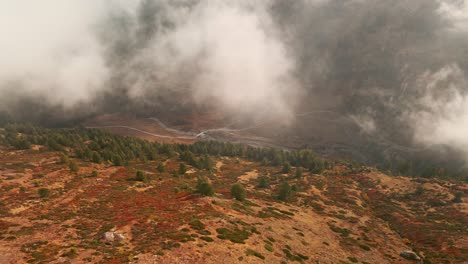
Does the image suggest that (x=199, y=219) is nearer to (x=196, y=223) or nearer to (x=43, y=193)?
(x=196, y=223)

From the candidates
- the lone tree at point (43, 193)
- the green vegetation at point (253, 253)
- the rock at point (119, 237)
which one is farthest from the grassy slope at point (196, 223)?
the rock at point (119, 237)

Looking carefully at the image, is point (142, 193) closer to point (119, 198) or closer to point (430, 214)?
point (119, 198)

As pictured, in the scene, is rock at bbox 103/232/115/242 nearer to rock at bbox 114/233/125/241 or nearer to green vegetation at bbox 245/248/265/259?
rock at bbox 114/233/125/241

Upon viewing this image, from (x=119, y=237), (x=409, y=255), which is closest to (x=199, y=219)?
(x=119, y=237)

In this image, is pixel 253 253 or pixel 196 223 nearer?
pixel 253 253

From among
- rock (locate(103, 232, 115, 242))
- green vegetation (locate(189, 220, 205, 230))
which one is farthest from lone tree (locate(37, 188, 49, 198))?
green vegetation (locate(189, 220, 205, 230))

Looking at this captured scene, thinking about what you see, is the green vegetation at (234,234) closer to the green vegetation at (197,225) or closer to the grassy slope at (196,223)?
the grassy slope at (196,223)

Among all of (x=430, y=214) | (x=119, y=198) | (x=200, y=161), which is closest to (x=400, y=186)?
(x=430, y=214)

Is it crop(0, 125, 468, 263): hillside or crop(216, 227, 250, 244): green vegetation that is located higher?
crop(216, 227, 250, 244): green vegetation
